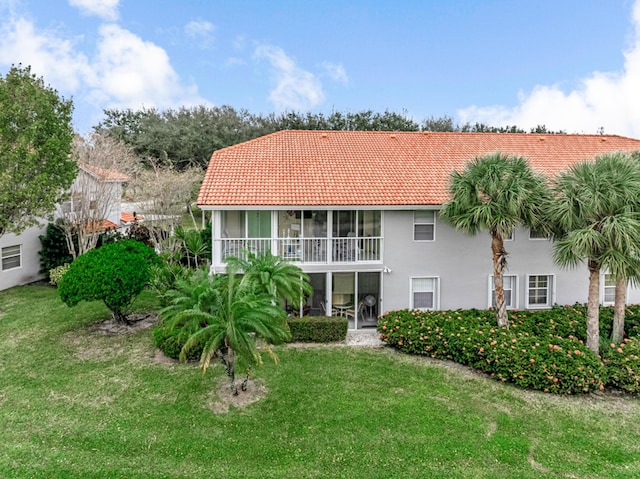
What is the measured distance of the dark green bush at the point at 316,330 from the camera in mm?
15602

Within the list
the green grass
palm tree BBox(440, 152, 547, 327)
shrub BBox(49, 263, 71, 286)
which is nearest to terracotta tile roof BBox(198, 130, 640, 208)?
palm tree BBox(440, 152, 547, 327)

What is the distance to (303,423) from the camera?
10.4m

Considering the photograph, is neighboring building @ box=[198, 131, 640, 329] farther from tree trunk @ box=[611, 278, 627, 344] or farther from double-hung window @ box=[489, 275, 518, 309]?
tree trunk @ box=[611, 278, 627, 344]

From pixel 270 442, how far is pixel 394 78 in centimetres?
2688

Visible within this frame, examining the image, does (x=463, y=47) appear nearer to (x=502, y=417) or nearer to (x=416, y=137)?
(x=416, y=137)

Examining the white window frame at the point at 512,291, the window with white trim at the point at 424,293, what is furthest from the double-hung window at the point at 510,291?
the window with white trim at the point at 424,293

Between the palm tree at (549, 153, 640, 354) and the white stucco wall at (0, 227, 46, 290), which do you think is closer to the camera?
the palm tree at (549, 153, 640, 354)

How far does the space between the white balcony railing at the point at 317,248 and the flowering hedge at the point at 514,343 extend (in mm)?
2818

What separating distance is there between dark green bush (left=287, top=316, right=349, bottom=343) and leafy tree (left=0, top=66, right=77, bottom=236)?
502 inches

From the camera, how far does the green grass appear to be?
890cm

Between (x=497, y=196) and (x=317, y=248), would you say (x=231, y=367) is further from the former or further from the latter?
(x=497, y=196)

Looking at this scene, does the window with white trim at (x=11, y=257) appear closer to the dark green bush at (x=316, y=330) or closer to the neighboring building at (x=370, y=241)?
the neighboring building at (x=370, y=241)

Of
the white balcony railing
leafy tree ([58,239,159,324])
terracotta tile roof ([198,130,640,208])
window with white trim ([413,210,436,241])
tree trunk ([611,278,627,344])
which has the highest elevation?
terracotta tile roof ([198,130,640,208])

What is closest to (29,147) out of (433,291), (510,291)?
(433,291)
